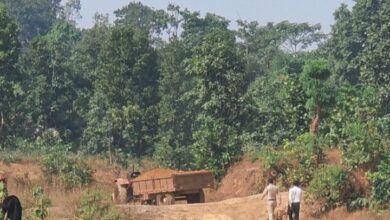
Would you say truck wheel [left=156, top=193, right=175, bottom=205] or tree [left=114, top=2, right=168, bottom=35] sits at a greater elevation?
tree [left=114, top=2, right=168, bottom=35]

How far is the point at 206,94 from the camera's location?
116 ft

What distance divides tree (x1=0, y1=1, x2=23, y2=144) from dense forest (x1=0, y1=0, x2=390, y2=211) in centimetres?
7

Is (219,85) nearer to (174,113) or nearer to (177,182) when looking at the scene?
(177,182)

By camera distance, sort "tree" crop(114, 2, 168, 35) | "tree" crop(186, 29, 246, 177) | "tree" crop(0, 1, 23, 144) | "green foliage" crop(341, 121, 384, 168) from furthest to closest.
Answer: "tree" crop(114, 2, 168, 35)
"tree" crop(0, 1, 23, 144)
"tree" crop(186, 29, 246, 177)
"green foliage" crop(341, 121, 384, 168)

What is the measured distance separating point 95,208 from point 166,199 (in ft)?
18.5

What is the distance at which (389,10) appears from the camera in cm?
3981

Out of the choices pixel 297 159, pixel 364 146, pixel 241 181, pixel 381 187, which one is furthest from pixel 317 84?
pixel 381 187

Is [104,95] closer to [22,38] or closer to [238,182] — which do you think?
[238,182]

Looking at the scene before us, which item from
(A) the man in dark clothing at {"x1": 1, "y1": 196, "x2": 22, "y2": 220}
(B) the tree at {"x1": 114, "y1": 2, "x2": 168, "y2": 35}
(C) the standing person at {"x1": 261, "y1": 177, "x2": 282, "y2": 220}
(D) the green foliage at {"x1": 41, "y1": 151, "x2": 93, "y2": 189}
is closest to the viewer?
(A) the man in dark clothing at {"x1": 1, "y1": 196, "x2": 22, "y2": 220}

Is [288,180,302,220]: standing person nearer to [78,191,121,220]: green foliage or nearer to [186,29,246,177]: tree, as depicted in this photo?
[78,191,121,220]: green foliage

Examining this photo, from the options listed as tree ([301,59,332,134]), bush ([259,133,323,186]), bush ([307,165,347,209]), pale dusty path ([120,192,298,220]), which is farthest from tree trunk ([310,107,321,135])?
bush ([307,165,347,209])

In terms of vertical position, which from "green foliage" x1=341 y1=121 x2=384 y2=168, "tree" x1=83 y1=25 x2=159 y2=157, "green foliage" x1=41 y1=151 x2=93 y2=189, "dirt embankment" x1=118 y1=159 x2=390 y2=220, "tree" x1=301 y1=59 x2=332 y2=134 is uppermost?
"tree" x1=83 y1=25 x2=159 y2=157

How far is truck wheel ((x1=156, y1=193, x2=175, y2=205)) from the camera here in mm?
26625

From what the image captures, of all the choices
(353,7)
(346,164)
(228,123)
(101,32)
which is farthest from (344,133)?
(101,32)
